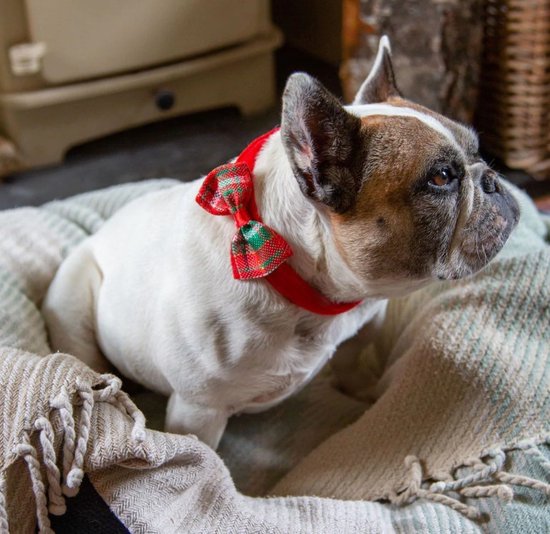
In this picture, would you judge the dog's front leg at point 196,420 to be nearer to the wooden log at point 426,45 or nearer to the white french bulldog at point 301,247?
the white french bulldog at point 301,247

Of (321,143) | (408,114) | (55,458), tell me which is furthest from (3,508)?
(408,114)

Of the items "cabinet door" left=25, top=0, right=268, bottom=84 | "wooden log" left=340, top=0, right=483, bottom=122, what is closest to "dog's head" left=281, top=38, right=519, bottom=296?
"wooden log" left=340, top=0, right=483, bottom=122

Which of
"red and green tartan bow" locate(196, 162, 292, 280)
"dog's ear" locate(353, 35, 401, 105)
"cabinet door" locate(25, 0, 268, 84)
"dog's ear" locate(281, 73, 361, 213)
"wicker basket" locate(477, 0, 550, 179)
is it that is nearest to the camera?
"dog's ear" locate(281, 73, 361, 213)

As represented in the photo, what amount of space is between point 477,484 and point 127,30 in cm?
161

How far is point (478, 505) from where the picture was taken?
946 millimetres

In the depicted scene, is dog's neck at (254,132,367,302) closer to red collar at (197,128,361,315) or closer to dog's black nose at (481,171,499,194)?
red collar at (197,128,361,315)

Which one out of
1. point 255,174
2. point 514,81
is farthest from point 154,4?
point 255,174

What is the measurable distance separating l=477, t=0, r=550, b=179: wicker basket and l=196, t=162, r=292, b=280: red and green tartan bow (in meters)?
1.09

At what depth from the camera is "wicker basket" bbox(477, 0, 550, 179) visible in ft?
5.63

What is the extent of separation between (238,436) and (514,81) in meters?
1.15

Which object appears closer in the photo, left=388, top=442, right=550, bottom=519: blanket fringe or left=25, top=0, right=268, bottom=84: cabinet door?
left=388, top=442, right=550, bottom=519: blanket fringe

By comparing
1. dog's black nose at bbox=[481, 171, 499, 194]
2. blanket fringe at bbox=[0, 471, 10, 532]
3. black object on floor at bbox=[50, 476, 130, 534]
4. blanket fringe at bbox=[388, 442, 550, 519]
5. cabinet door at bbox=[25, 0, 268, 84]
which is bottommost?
blanket fringe at bbox=[388, 442, 550, 519]

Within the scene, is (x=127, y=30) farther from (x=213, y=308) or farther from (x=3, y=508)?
(x=3, y=508)

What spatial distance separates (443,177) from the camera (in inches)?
33.1
